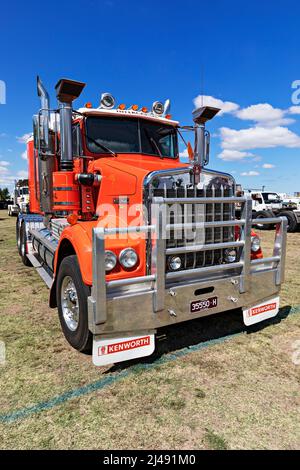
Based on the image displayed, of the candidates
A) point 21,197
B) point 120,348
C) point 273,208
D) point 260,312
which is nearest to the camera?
point 120,348

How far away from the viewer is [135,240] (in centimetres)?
330

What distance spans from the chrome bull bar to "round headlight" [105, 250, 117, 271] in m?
0.17

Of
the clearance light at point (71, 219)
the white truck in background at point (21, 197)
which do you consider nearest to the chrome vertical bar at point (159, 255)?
the clearance light at point (71, 219)

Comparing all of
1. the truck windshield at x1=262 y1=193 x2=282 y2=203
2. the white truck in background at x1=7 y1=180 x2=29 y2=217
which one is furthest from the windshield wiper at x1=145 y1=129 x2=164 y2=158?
the truck windshield at x1=262 y1=193 x2=282 y2=203

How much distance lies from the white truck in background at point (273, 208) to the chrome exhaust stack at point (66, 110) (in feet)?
44.2

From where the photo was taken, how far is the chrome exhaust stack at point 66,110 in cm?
383

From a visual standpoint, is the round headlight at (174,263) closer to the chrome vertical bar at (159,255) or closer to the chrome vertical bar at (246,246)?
the chrome vertical bar at (159,255)

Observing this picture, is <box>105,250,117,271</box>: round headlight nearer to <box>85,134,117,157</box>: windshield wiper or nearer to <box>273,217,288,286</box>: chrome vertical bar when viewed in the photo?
<box>85,134,117,157</box>: windshield wiper

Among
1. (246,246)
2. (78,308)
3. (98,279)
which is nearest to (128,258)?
(98,279)

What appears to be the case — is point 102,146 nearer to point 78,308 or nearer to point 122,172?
point 122,172

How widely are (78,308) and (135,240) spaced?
0.88m

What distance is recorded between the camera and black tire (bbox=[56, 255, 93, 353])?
10.4 feet

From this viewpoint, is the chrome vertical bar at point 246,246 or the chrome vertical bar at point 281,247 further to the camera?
the chrome vertical bar at point 281,247

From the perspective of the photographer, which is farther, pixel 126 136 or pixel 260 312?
pixel 126 136
